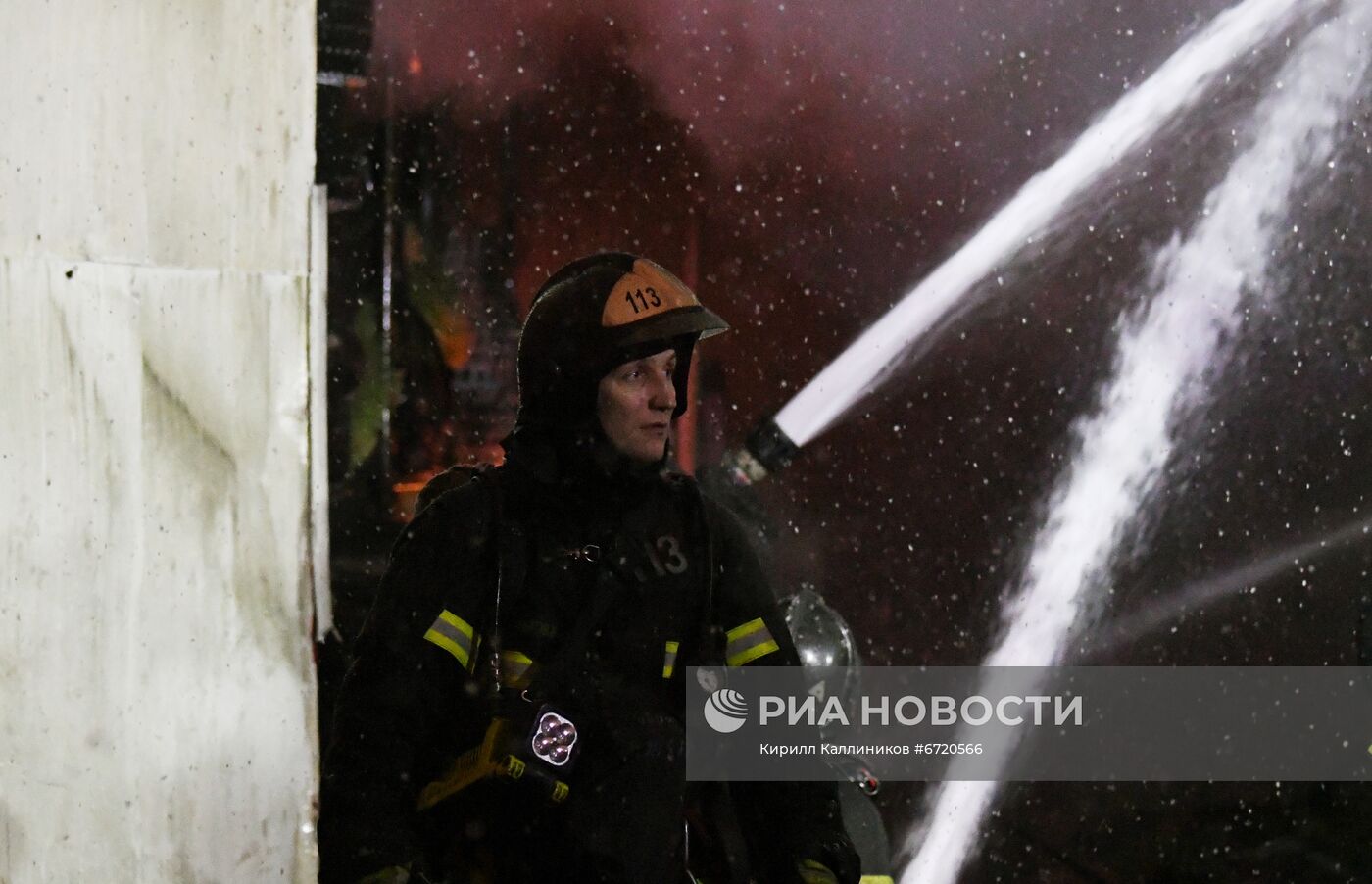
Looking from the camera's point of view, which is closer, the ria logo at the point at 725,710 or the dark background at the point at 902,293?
the ria logo at the point at 725,710

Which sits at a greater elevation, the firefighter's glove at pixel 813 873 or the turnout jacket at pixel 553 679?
the turnout jacket at pixel 553 679

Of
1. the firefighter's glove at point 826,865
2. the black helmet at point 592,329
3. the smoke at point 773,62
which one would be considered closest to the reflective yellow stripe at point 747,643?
the firefighter's glove at point 826,865

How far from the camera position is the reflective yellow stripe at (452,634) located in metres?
2.30

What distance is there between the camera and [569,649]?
92.6 inches

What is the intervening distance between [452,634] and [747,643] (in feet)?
1.97

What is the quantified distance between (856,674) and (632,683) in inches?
57.1

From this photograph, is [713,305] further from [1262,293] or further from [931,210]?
[1262,293]

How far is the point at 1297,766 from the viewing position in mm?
5543

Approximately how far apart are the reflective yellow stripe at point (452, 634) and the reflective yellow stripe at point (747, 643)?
0.54m

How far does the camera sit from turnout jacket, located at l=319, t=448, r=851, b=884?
223 cm

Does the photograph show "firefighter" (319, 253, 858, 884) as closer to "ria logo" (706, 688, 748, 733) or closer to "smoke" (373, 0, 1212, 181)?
"ria logo" (706, 688, 748, 733)

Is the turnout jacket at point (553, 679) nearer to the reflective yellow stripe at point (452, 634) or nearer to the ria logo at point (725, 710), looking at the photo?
the reflective yellow stripe at point (452, 634)

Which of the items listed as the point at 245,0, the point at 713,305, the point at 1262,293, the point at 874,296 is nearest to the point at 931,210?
the point at 874,296

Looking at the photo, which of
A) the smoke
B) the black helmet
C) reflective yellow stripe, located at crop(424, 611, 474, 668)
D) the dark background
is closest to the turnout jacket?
reflective yellow stripe, located at crop(424, 611, 474, 668)
